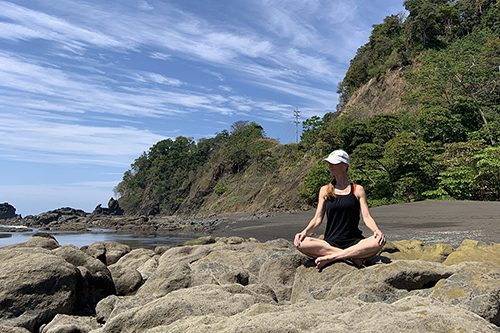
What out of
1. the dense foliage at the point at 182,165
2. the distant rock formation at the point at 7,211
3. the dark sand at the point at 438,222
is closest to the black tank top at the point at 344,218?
the dark sand at the point at 438,222

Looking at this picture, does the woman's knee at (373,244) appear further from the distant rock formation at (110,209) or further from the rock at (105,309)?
the distant rock formation at (110,209)

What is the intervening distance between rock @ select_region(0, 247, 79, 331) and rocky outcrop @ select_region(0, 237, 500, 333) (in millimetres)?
19

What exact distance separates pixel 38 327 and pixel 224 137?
98690 mm

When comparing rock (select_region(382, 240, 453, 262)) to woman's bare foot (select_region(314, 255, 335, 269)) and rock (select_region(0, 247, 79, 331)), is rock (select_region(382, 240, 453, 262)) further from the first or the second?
rock (select_region(0, 247, 79, 331))

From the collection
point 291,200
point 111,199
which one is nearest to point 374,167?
point 291,200

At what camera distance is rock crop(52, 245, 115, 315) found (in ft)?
28.2

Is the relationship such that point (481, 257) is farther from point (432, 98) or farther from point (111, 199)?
point (111, 199)

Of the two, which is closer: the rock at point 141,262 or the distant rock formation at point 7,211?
the rock at point 141,262

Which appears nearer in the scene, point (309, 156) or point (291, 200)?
point (291, 200)

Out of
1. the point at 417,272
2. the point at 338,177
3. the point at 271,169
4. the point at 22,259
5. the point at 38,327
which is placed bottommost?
the point at 38,327

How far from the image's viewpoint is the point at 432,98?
3434 centimetres

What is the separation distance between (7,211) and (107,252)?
10893cm

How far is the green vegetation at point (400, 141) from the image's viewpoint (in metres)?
29.1

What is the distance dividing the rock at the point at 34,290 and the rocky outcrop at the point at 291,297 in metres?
0.02
